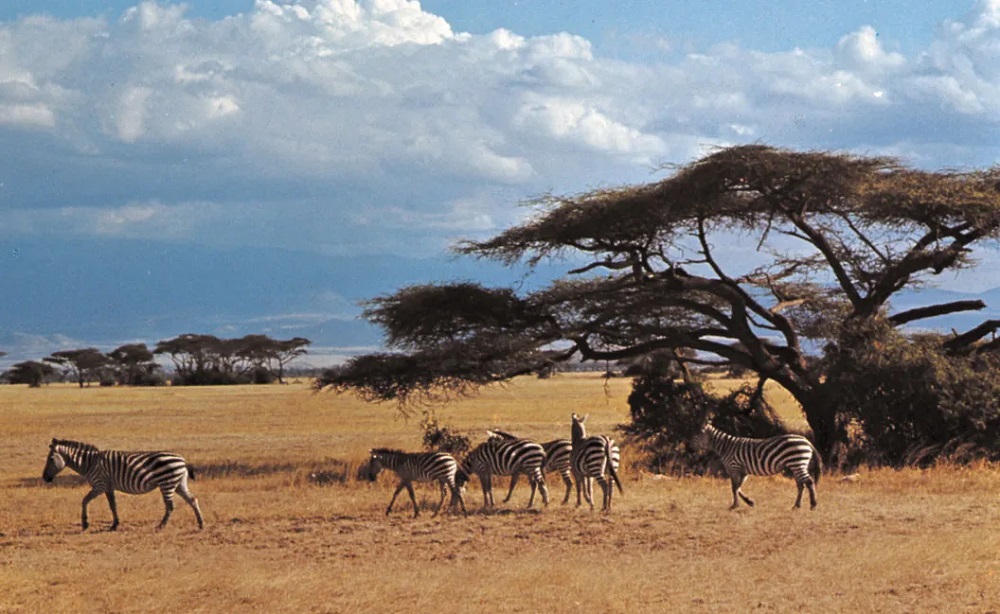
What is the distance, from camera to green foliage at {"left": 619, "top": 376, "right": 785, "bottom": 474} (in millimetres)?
28031

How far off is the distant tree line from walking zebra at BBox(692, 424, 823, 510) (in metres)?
104

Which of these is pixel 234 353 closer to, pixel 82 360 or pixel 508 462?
pixel 82 360

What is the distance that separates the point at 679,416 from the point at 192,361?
103163 millimetres

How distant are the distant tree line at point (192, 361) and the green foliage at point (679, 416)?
310ft

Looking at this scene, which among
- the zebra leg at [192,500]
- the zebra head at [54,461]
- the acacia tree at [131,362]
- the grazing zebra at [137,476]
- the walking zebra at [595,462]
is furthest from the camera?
the acacia tree at [131,362]

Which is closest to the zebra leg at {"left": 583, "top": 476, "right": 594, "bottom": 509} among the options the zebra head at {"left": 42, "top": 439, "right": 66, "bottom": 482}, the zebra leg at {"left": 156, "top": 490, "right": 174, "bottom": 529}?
the zebra leg at {"left": 156, "top": 490, "right": 174, "bottom": 529}

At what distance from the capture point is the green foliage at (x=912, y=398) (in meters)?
24.9

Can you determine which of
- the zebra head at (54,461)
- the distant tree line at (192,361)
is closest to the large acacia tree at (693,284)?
the zebra head at (54,461)

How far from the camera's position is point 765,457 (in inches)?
728

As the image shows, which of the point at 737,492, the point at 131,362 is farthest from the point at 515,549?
the point at 131,362

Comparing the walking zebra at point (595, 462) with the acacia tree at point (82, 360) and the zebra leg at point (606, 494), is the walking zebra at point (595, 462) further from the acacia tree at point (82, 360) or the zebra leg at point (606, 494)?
the acacia tree at point (82, 360)

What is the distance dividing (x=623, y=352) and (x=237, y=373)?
98547mm

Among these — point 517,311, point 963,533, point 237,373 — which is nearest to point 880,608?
point 963,533

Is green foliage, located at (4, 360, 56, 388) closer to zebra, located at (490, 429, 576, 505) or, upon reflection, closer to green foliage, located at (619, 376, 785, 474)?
green foliage, located at (619, 376, 785, 474)
